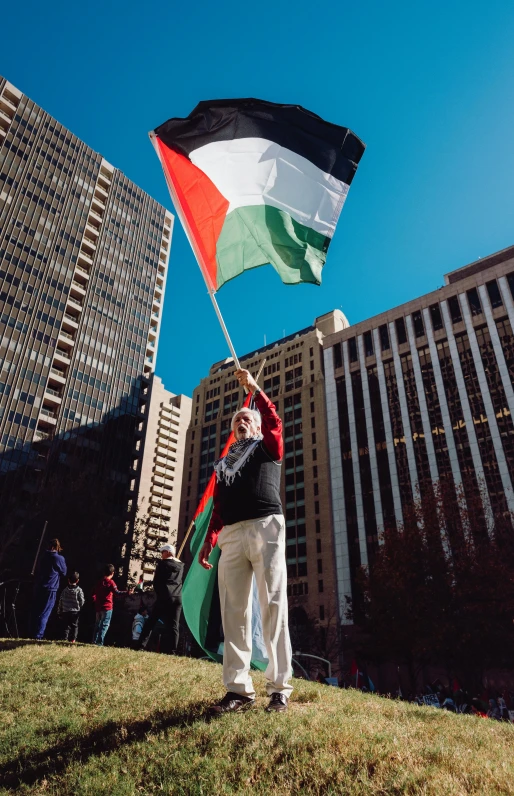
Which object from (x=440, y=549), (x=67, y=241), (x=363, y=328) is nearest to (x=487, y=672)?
(x=440, y=549)

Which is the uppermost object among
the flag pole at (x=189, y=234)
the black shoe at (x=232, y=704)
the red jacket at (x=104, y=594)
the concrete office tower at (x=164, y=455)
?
the concrete office tower at (x=164, y=455)

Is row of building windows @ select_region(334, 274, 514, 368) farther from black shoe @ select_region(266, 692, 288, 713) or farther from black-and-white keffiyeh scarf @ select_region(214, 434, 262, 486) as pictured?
black shoe @ select_region(266, 692, 288, 713)

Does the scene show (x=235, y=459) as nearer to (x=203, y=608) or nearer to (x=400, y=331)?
(x=203, y=608)

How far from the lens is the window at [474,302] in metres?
67.1

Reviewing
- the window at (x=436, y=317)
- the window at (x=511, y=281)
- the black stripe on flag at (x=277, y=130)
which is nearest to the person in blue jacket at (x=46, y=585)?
the black stripe on flag at (x=277, y=130)

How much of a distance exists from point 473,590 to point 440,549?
390cm

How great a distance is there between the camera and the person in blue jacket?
444 inches

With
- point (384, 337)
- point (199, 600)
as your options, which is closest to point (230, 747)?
point (199, 600)

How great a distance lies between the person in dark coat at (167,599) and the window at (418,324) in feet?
219

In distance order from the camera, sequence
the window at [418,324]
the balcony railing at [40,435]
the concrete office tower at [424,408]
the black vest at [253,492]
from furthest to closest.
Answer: the window at [418,324] → the balcony railing at [40,435] → the concrete office tower at [424,408] → the black vest at [253,492]

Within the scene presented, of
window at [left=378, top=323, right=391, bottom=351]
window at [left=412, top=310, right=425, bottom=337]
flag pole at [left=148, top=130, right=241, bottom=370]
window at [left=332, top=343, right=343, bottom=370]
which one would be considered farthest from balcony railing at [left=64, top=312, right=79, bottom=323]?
flag pole at [left=148, top=130, right=241, bottom=370]

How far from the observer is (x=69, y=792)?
125 inches

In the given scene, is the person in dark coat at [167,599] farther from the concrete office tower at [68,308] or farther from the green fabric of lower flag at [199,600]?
the concrete office tower at [68,308]

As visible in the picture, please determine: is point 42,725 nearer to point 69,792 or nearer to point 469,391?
point 69,792
